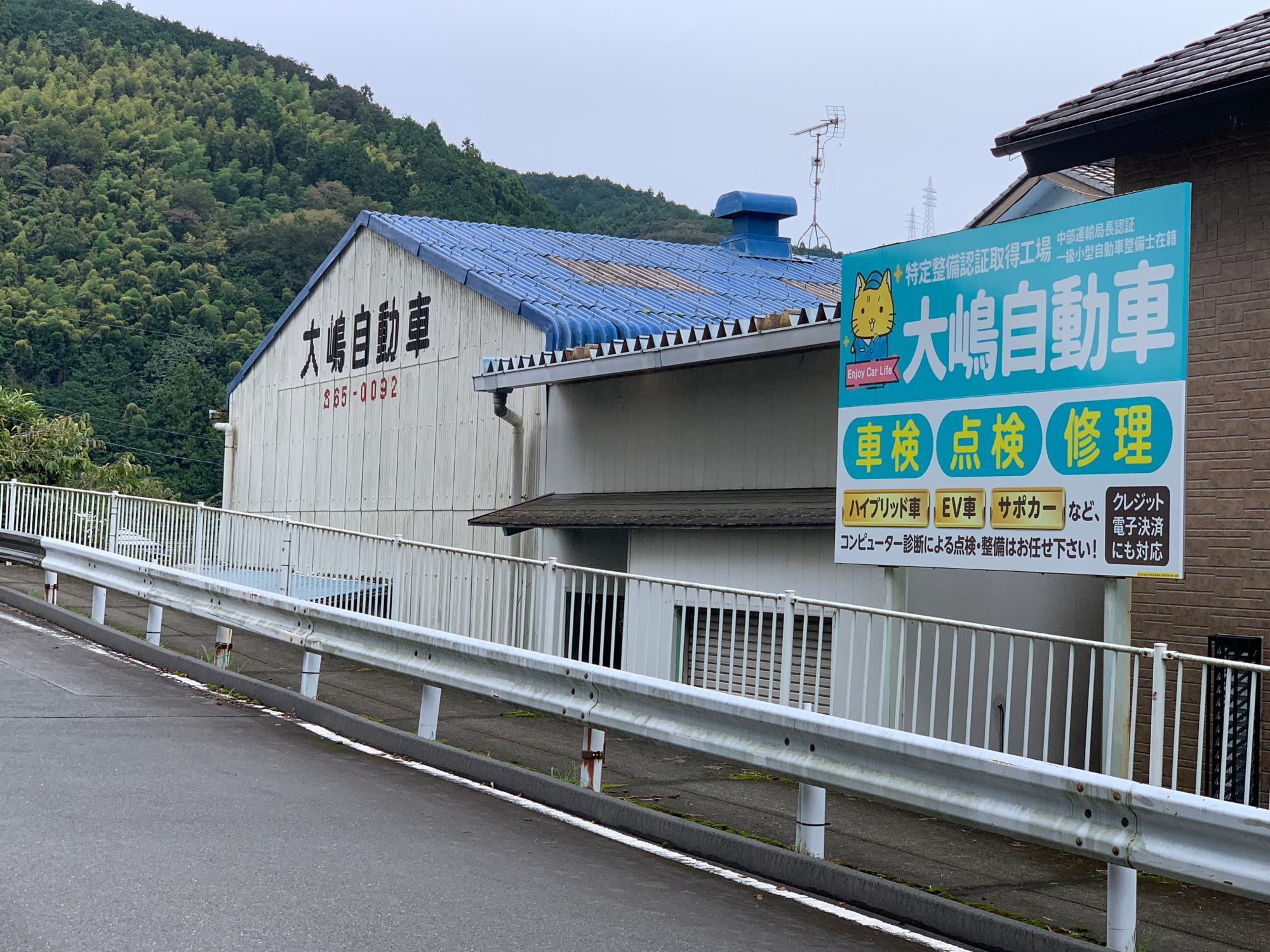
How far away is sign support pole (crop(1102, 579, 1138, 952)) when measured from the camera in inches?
223

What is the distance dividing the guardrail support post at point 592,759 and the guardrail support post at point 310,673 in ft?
10.5

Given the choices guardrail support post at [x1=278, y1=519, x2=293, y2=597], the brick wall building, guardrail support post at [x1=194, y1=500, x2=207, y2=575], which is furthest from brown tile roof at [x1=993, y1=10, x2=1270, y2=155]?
guardrail support post at [x1=194, y1=500, x2=207, y2=575]

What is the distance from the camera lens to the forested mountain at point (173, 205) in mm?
69375

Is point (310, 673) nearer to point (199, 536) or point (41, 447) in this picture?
point (199, 536)

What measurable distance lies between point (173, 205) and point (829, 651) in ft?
238

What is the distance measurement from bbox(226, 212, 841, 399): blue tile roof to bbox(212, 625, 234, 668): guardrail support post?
606 centimetres

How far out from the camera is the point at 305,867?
20.4 ft

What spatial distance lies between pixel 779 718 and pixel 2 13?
93541mm

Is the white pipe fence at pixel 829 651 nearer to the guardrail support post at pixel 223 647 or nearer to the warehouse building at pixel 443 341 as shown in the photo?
the guardrail support post at pixel 223 647

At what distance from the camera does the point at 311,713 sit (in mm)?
10312

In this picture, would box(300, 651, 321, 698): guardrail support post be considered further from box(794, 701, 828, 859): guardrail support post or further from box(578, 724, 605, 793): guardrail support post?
box(794, 701, 828, 859): guardrail support post

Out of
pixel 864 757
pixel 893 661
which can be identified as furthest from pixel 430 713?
pixel 864 757

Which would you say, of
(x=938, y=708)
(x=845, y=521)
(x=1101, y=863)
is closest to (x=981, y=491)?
(x=845, y=521)

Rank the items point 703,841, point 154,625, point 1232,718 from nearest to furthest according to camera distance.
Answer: point 703,841
point 1232,718
point 154,625
